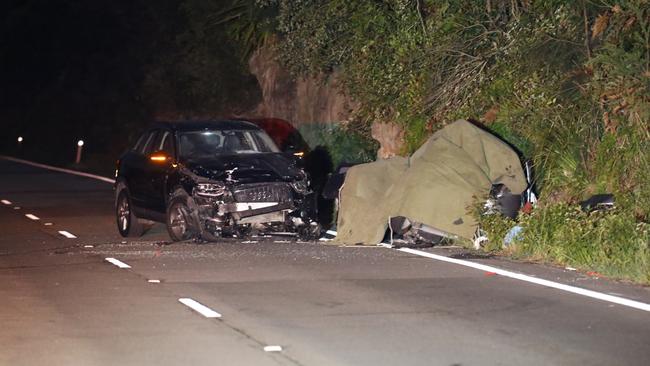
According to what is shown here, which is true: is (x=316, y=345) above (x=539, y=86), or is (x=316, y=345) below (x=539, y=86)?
below

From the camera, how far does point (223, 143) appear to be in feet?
58.7

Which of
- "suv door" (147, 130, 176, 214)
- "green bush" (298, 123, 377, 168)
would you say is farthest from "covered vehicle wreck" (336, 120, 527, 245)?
"green bush" (298, 123, 377, 168)

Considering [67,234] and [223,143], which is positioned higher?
[223,143]

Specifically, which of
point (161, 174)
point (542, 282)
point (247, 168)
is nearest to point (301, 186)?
point (247, 168)

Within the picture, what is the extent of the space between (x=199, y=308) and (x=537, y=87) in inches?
336

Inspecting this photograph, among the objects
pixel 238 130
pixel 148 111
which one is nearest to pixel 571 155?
pixel 238 130

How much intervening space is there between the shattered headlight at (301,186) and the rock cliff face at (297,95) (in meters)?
7.54

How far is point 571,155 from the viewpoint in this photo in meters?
17.5

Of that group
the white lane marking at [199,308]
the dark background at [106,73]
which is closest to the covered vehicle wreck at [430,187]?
the white lane marking at [199,308]

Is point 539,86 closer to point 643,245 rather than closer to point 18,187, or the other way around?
point 643,245

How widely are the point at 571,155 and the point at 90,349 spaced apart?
9.92 m

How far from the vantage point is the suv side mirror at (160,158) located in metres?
17.5

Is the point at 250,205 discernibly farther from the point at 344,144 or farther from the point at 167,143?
the point at 344,144

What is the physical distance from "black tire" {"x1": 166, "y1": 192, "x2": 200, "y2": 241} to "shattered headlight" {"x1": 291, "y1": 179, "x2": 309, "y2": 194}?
4.70 ft
